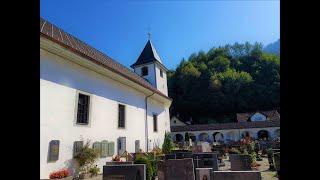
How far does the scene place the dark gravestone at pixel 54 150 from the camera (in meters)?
11.2

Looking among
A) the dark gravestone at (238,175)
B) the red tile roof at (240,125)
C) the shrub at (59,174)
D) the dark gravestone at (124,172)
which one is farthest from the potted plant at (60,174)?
the red tile roof at (240,125)

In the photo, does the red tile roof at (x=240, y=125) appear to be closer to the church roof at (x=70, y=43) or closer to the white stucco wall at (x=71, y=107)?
the white stucco wall at (x=71, y=107)

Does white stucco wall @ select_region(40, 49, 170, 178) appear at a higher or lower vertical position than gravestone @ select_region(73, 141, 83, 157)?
higher

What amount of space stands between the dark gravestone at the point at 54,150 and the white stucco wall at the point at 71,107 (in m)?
0.16

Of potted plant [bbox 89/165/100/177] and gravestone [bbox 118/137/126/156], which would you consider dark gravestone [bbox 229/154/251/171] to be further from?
gravestone [bbox 118/137/126/156]

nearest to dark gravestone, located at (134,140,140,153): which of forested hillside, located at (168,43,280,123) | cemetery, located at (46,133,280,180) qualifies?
cemetery, located at (46,133,280,180)

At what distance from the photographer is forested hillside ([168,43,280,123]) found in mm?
66500

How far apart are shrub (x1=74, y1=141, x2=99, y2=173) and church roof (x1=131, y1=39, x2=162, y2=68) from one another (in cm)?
2044

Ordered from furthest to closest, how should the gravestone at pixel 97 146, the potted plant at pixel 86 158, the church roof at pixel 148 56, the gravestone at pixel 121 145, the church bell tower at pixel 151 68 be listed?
the church roof at pixel 148 56 < the church bell tower at pixel 151 68 < the gravestone at pixel 121 145 < the gravestone at pixel 97 146 < the potted plant at pixel 86 158

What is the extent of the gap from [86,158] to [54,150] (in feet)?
6.40

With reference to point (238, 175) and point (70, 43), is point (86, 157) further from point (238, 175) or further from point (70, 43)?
point (238, 175)

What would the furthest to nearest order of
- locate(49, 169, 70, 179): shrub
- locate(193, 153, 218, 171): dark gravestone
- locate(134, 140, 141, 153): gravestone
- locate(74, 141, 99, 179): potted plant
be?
locate(134, 140, 141, 153): gravestone → locate(74, 141, 99, 179): potted plant → locate(49, 169, 70, 179): shrub → locate(193, 153, 218, 171): dark gravestone
